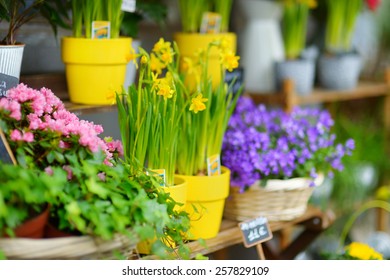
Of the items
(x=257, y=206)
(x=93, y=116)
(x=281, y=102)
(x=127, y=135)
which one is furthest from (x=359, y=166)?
(x=127, y=135)

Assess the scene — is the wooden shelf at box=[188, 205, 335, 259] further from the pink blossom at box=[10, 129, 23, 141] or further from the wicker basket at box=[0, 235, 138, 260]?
the pink blossom at box=[10, 129, 23, 141]

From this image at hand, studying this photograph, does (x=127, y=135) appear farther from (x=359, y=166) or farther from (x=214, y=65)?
(x=359, y=166)

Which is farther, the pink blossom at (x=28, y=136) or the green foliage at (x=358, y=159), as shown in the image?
the green foliage at (x=358, y=159)

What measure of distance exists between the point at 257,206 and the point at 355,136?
1250mm

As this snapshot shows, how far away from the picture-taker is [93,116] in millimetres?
2109

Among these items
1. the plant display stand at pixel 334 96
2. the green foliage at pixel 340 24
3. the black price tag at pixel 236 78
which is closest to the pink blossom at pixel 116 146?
the black price tag at pixel 236 78

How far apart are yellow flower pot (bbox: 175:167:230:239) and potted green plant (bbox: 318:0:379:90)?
114 centimetres

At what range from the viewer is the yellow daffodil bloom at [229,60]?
175 cm

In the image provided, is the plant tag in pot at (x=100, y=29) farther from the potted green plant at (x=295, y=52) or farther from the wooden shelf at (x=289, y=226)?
the potted green plant at (x=295, y=52)

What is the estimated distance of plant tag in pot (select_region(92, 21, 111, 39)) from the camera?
179 centimetres

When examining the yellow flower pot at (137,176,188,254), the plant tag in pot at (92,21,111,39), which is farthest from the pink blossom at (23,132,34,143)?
the plant tag in pot at (92,21,111,39)

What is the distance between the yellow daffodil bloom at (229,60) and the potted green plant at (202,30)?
287 mm

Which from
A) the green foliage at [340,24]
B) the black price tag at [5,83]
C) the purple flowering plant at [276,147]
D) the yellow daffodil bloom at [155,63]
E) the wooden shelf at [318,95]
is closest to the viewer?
the black price tag at [5,83]
